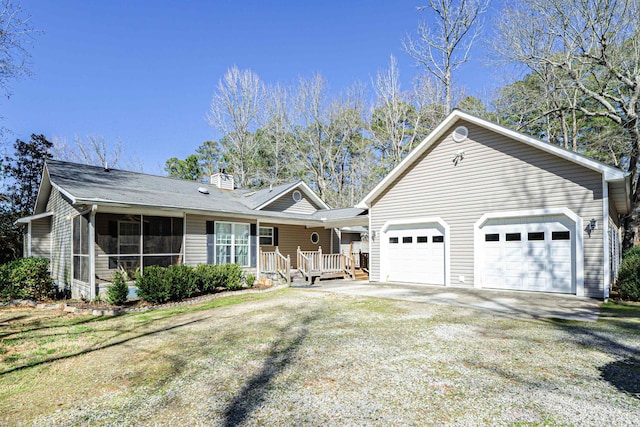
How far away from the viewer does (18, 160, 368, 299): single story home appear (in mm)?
10359

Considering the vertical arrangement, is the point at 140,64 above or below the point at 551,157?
above

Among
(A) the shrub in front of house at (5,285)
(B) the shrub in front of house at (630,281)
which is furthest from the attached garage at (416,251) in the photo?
(A) the shrub in front of house at (5,285)

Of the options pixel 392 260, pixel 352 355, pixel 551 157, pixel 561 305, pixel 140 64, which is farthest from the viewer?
pixel 140 64

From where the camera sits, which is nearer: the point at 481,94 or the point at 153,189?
the point at 153,189

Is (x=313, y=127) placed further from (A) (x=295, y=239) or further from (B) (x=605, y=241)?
(B) (x=605, y=241)

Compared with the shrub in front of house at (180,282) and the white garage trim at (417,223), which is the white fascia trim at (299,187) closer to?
the white garage trim at (417,223)

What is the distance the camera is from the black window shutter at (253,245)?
13.7 metres

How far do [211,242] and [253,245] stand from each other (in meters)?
1.83

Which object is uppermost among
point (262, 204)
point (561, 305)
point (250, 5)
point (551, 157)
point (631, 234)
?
point (250, 5)

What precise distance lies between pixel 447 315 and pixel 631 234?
16468 millimetres

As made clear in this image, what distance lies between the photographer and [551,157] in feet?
31.4

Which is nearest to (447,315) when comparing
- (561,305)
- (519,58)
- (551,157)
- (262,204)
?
(561,305)

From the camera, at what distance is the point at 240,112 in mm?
28500

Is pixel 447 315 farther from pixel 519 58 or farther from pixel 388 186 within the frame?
pixel 519 58
